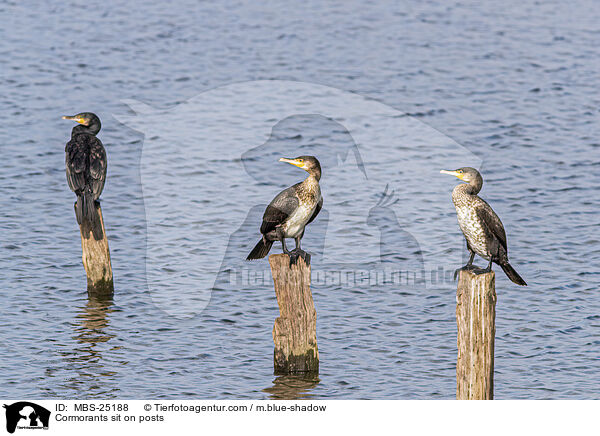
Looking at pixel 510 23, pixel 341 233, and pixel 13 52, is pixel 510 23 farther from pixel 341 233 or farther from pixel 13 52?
pixel 341 233

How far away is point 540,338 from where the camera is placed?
14.8m

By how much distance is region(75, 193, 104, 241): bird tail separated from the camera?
48.8 ft

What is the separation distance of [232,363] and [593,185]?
33.3 ft

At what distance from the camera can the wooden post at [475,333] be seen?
424 inches

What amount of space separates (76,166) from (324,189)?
6.61 metres

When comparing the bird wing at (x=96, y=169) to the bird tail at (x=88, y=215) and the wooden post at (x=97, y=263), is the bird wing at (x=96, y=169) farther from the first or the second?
the wooden post at (x=97, y=263)

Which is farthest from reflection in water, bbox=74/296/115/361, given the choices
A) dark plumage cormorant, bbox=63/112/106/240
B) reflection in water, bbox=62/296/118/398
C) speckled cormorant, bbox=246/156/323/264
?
speckled cormorant, bbox=246/156/323/264

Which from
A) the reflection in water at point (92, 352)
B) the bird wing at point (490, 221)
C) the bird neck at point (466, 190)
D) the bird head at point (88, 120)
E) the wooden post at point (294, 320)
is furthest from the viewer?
the bird head at point (88, 120)

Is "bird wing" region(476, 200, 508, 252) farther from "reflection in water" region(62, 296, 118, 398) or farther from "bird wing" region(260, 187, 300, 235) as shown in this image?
"reflection in water" region(62, 296, 118, 398)

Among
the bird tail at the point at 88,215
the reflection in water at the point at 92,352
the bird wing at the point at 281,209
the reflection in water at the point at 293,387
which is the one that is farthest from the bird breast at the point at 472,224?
the bird tail at the point at 88,215

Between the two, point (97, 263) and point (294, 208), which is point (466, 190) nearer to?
point (294, 208)

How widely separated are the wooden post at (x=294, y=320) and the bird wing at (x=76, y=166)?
372 cm

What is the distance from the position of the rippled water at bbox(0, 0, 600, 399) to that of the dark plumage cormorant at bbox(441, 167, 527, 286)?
2.44m
